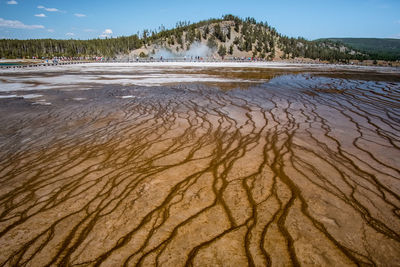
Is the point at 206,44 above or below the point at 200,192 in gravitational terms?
above

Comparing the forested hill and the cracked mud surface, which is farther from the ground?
the forested hill

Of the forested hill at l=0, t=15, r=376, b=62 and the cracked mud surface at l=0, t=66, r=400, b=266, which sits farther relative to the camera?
the forested hill at l=0, t=15, r=376, b=62

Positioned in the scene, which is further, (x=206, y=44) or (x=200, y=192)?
(x=206, y=44)

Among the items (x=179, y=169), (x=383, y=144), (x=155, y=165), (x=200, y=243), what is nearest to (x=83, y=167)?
(x=155, y=165)

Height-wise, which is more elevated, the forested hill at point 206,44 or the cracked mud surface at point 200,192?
the forested hill at point 206,44
